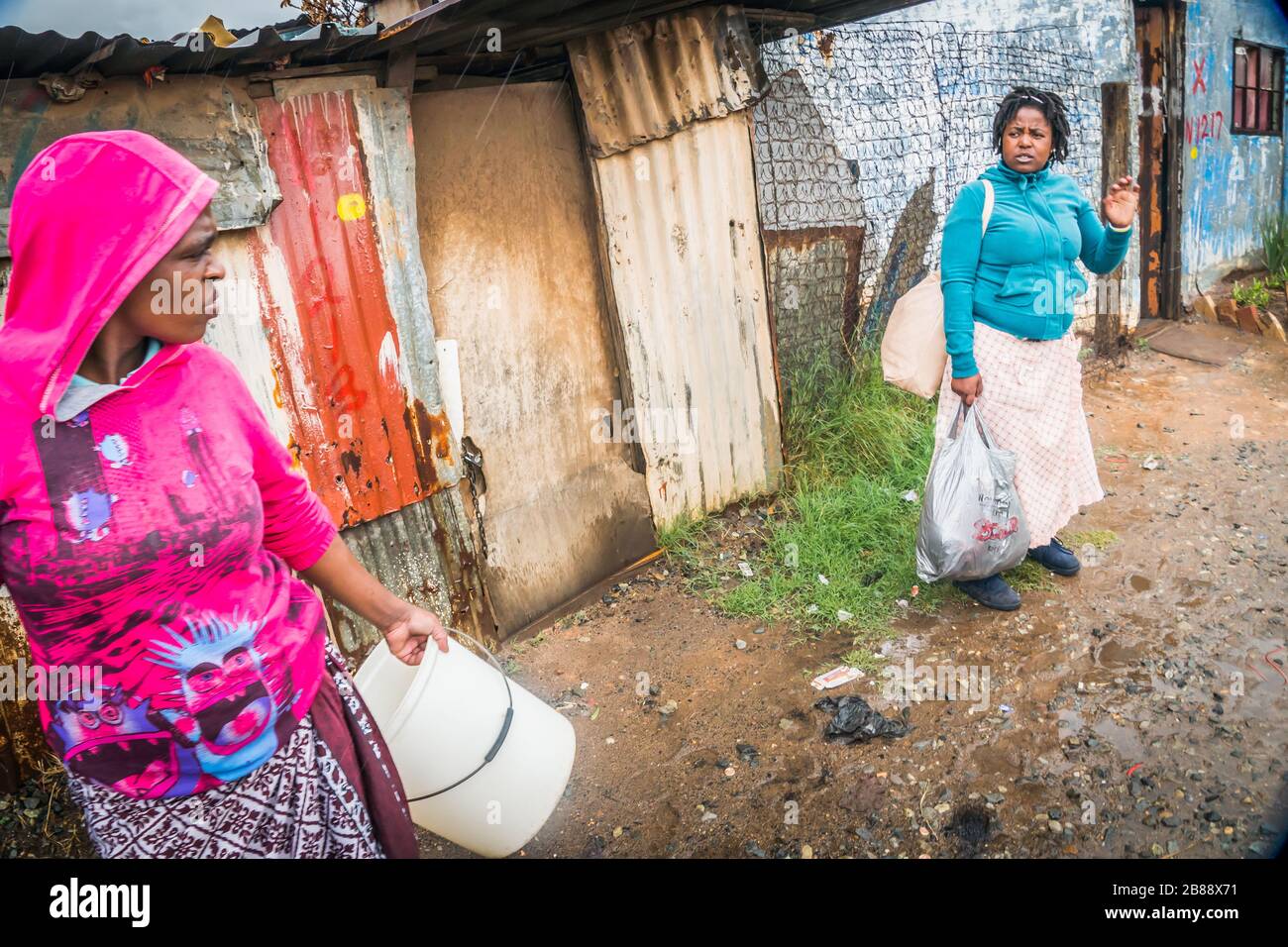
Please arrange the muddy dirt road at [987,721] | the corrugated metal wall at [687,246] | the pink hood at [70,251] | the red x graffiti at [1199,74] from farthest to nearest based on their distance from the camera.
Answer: the red x graffiti at [1199,74] < the corrugated metal wall at [687,246] < the muddy dirt road at [987,721] < the pink hood at [70,251]

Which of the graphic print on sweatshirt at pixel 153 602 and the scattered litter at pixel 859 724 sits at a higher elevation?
the graphic print on sweatshirt at pixel 153 602

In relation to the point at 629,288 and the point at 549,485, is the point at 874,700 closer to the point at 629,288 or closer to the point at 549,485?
the point at 549,485

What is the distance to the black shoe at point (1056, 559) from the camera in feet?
12.7

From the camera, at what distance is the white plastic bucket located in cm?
195

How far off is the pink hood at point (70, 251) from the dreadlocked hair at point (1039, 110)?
9.66 feet

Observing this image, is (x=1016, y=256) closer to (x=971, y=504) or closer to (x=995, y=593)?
(x=971, y=504)

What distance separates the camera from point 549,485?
12.9 ft

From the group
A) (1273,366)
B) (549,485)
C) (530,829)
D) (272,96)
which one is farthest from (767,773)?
(1273,366)

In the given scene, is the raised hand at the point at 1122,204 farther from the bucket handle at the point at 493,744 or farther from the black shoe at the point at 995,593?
the bucket handle at the point at 493,744

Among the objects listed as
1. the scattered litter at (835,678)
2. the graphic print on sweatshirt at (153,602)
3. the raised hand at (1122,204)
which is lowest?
the scattered litter at (835,678)

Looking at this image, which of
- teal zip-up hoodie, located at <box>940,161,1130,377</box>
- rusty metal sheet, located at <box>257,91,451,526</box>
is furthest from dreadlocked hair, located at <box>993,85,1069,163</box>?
rusty metal sheet, located at <box>257,91,451,526</box>

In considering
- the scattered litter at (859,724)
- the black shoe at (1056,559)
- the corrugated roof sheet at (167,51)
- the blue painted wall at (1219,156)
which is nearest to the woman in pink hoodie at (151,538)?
the corrugated roof sheet at (167,51)

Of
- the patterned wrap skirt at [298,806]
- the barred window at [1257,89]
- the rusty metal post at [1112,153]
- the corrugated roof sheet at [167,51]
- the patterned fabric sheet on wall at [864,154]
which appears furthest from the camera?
the barred window at [1257,89]

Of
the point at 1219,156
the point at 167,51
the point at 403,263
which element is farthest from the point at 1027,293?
the point at 1219,156
